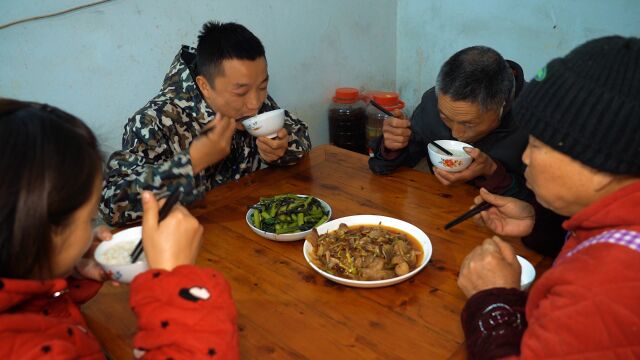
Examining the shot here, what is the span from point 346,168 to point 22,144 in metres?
1.40

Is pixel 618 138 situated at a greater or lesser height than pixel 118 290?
greater

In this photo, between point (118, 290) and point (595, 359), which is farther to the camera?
point (118, 290)

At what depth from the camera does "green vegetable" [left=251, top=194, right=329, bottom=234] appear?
5.07ft

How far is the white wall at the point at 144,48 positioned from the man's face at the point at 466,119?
1.33 metres

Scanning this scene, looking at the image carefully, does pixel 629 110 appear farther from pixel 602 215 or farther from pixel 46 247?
pixel 46 247

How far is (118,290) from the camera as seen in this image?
131 cm

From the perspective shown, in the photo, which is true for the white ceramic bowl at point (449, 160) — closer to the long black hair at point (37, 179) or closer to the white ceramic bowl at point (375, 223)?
the white ceramic bowl at point (375, 223)

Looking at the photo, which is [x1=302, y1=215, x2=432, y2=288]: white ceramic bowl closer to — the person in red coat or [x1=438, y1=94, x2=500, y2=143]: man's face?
the person in red coat

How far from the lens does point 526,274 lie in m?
1.27

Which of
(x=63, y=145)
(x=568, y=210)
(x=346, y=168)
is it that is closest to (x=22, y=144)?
(x=63, y=145)

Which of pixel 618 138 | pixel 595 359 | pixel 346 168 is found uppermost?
pixel 618 138

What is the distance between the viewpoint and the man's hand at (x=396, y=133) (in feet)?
6.65

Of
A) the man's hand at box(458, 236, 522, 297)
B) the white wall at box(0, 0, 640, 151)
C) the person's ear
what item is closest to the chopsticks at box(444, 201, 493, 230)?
the man's hand at box(458, 236, 522, 297)

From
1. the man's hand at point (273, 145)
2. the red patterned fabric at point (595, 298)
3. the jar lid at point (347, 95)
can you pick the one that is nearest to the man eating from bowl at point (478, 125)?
the man's hand at point (273, 145)
